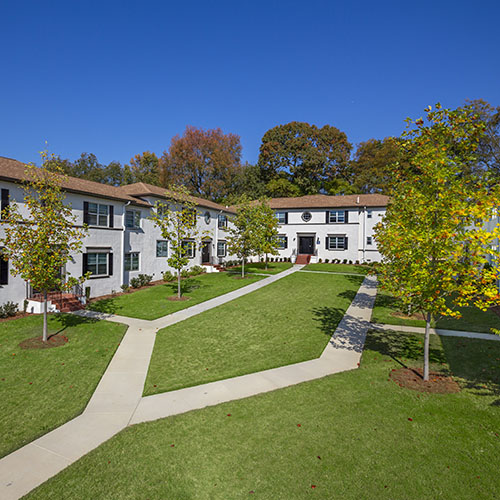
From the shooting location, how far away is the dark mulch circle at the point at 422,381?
25.2 ft

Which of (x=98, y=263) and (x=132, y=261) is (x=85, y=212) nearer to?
(x=98, y=263)

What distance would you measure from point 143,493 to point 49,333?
10.2 m

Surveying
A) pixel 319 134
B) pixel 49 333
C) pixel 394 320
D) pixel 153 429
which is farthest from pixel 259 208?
pixel 319 134

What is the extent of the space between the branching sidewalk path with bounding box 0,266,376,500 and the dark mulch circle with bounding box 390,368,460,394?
128 cm

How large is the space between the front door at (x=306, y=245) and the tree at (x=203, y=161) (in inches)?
697

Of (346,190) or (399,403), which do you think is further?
(346,190)

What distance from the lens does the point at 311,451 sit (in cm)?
539

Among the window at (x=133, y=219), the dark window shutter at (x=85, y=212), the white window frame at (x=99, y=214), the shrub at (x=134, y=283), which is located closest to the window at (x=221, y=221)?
the window at (x=133, y=219)

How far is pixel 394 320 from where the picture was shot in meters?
14.2

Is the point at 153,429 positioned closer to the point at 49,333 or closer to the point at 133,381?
the point at 133,381

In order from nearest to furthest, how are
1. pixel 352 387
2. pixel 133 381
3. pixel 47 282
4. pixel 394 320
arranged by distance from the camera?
1. pixel 352 387
2. pixel 133 381
3. pixel 47 282
4. pixel 394 320

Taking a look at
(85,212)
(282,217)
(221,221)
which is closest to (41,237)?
(85,212)

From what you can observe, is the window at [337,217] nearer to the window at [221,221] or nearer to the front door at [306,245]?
the front door at [306,245]

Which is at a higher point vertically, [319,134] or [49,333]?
[319,134]
